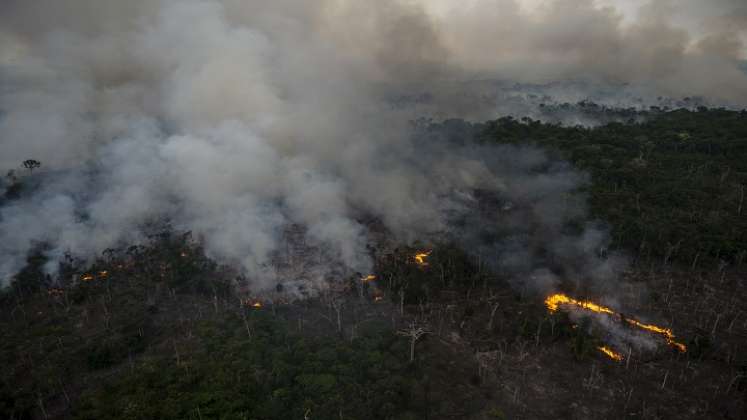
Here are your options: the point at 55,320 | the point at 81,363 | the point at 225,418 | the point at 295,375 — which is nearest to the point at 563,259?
the point at 295,375

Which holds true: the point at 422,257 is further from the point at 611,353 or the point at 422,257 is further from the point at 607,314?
the point at 611,353

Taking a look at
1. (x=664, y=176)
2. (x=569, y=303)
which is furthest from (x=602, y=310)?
(x=664, y=176)

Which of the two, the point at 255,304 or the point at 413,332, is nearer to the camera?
the point at 413,332

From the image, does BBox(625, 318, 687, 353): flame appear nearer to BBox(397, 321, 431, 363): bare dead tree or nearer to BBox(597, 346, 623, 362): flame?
BBox(597, 346, 623, 362): flame

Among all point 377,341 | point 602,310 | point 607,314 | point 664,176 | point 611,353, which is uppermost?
point 664,176

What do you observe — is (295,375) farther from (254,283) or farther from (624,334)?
(624,334)
